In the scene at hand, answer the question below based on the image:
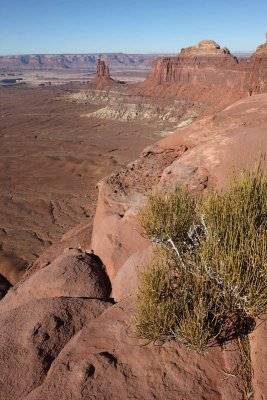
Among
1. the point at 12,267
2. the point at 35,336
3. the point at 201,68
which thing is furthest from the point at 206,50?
the point at 35,336

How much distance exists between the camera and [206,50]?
A: 269 ft

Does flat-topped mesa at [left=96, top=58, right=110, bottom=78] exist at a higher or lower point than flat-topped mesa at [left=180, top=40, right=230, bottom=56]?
lower

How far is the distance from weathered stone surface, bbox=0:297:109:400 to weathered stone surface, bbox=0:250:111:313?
108cm

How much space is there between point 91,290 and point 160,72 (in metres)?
84.7

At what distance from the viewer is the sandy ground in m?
24.6

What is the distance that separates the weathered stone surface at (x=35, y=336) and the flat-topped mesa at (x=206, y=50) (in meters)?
82.1

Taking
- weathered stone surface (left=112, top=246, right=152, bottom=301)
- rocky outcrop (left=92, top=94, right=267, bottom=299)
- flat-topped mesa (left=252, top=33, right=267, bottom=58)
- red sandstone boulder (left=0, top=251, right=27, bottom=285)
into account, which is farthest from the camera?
flat-topped mesa (left=252, top=33, right=267, bottom=58)

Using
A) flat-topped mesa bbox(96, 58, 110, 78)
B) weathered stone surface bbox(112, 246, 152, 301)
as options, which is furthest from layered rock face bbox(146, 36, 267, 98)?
weathered stone surface bbox(112, 246, 152, 301)

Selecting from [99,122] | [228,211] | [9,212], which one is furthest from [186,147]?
[99,122]

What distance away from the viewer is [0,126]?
68.8 meters

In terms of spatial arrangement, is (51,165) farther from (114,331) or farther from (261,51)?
(261,51)

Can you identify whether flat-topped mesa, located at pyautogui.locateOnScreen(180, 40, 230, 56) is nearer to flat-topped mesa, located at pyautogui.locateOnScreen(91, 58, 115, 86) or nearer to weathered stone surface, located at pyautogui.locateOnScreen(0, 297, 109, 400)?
flat-topped mesa, located at pyautogui.locateOnScreen(91, 58, 115, 86)

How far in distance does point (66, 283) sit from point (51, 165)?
114 feet

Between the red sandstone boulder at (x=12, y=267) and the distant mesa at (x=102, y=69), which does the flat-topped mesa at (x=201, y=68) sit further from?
the red sandstone boulder at (x=12, y=267)
